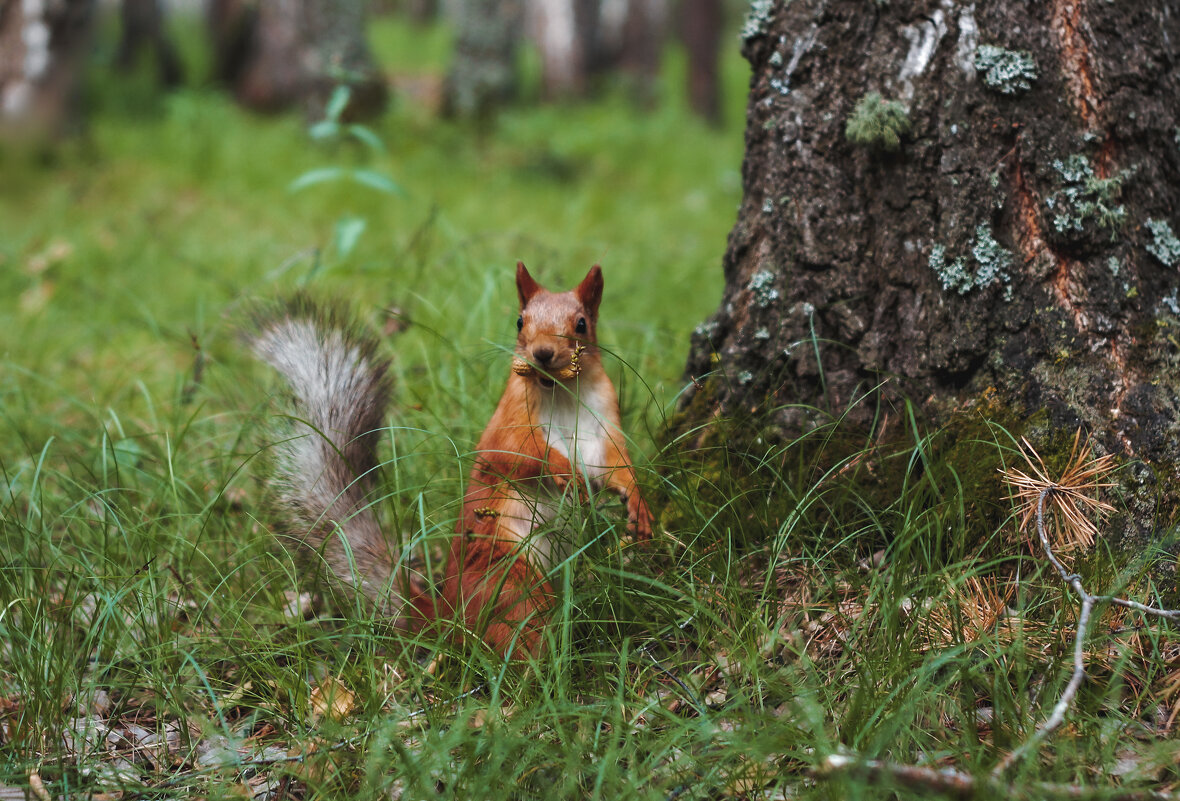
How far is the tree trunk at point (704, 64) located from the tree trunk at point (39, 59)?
7.49 m

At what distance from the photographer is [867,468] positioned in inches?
75.9

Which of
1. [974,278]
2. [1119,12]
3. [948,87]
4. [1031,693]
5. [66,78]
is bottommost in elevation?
[1031,693]

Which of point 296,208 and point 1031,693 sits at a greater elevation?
point 296,208

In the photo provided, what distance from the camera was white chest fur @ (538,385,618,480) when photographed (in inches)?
70.7

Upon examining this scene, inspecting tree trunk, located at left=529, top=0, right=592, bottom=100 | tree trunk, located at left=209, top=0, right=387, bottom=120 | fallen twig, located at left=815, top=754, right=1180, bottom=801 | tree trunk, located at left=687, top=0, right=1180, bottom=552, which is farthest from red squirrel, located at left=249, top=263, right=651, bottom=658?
tree trunk, located at left=529, top=0, right=592, bottom=100

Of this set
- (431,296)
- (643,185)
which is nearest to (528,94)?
(643,185)

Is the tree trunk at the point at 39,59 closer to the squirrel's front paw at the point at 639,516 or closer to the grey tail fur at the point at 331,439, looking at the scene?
the grey tail fur at the point at 331,439

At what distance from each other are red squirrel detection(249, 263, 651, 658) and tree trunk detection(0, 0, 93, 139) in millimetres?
5331

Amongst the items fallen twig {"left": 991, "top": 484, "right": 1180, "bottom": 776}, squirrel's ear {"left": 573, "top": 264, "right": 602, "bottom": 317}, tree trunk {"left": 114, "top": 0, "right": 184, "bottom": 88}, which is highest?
tree trunk {"left": 114, "top": 0, "right": 184, "bottom": 88}

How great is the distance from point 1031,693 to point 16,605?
186 centimetres

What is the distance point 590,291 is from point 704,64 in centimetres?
1133

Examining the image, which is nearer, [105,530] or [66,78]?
[105,530]

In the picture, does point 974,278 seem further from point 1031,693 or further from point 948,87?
point 1031,693

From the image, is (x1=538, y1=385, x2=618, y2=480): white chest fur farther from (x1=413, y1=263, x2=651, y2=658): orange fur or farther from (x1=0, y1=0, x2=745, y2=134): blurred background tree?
(x1=0, y1=0, x2=745, y2=134): blurred background tree
